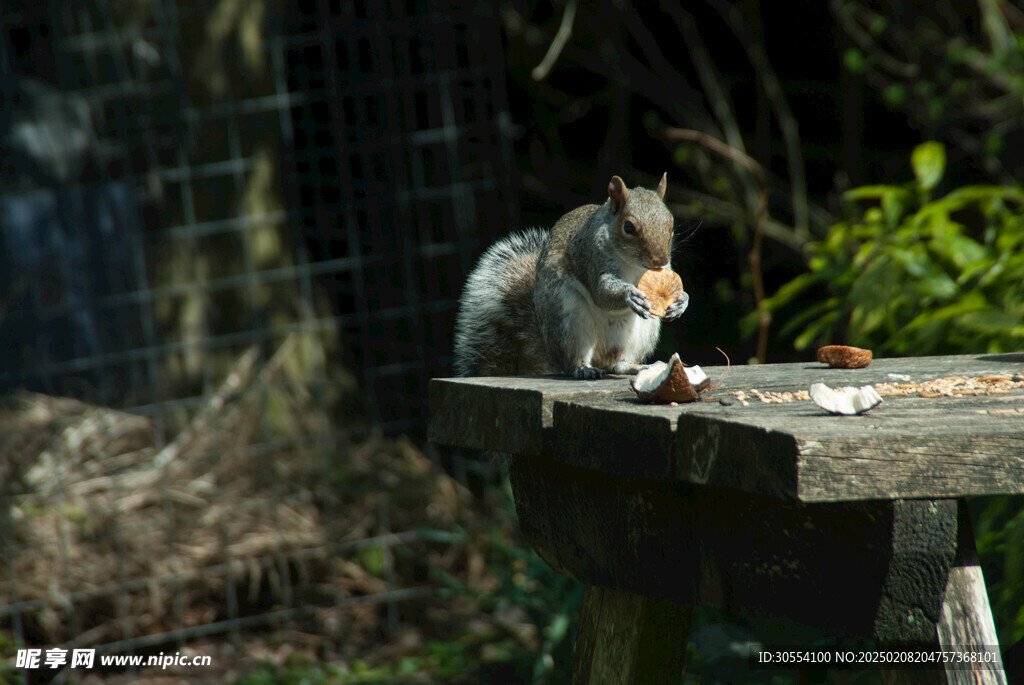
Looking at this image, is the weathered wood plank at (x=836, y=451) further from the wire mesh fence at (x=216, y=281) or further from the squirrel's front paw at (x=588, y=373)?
the wire mesh fence at (x=216, y=281)

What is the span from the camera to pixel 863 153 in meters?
4.19

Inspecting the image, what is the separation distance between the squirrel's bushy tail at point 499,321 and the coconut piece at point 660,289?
0.31 m

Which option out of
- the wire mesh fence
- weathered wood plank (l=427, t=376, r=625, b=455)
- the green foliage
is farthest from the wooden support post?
the wire mesh fence

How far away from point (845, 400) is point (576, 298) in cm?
73

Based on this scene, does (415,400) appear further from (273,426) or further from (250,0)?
(250,0)

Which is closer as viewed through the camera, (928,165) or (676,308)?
(676,308)

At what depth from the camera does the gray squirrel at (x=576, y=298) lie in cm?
183

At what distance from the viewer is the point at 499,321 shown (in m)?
2.05

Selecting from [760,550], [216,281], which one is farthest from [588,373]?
[216,281]

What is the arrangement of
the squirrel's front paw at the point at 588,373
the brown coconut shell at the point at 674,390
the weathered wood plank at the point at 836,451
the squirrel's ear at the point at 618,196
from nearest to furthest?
1. the weathered wood plank at the point at 836,451
2. the brown coconut shell at the point at 674,390
3. the squirrel's front paw at the point at 588,373
4. the squirrel's ear at the point at 618,196

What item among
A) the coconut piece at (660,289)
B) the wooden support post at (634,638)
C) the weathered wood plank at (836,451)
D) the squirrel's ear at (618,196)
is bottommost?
the wooden support post at (634,638)

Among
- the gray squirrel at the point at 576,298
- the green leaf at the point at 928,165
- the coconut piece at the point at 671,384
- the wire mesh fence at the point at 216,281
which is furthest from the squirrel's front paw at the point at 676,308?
the wire mesh fence at the point at 216,281

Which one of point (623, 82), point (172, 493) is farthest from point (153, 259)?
point (623, 82)

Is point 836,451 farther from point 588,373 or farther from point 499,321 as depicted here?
point 499,321
